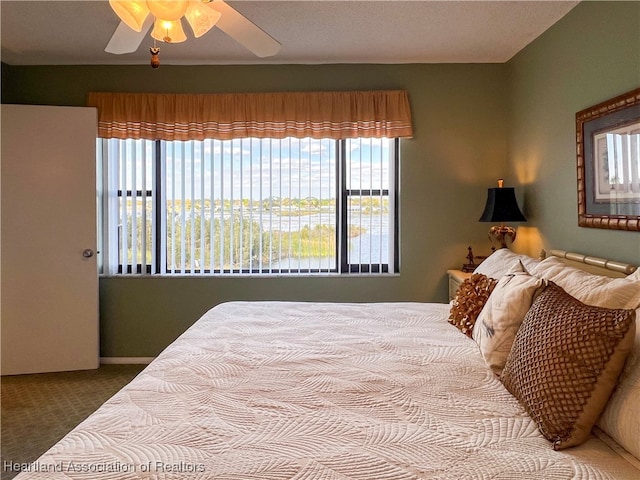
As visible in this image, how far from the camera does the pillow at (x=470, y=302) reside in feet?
7.00

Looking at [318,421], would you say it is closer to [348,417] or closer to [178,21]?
[348,417]

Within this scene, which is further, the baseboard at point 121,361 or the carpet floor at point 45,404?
the baseboard at point 121,361

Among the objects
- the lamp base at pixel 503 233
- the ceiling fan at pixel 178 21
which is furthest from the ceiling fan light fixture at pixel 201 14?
the lamp base at pixel 503 233

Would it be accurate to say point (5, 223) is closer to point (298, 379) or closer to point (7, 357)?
point (7, 357)

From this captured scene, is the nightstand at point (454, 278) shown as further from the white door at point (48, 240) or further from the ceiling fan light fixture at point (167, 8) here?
the white door at point (48, 240)

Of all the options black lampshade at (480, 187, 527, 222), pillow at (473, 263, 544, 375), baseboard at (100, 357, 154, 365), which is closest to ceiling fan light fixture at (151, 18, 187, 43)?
pillow at (473, 263, 544, 375)

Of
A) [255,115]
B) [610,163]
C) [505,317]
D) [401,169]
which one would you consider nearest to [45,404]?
[255,115]

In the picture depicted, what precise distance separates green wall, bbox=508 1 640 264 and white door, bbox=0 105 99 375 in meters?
3.22

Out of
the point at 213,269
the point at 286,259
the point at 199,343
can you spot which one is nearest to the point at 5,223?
the point at 213,269

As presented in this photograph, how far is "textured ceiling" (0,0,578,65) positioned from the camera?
2.79m

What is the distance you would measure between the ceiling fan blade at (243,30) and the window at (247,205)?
170 cm

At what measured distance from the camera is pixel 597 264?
2391 mm

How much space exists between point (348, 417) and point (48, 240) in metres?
3.19

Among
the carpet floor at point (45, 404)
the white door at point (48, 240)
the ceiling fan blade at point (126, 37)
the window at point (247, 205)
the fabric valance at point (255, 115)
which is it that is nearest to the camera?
the ceiling fan blade at point (126, 37)
